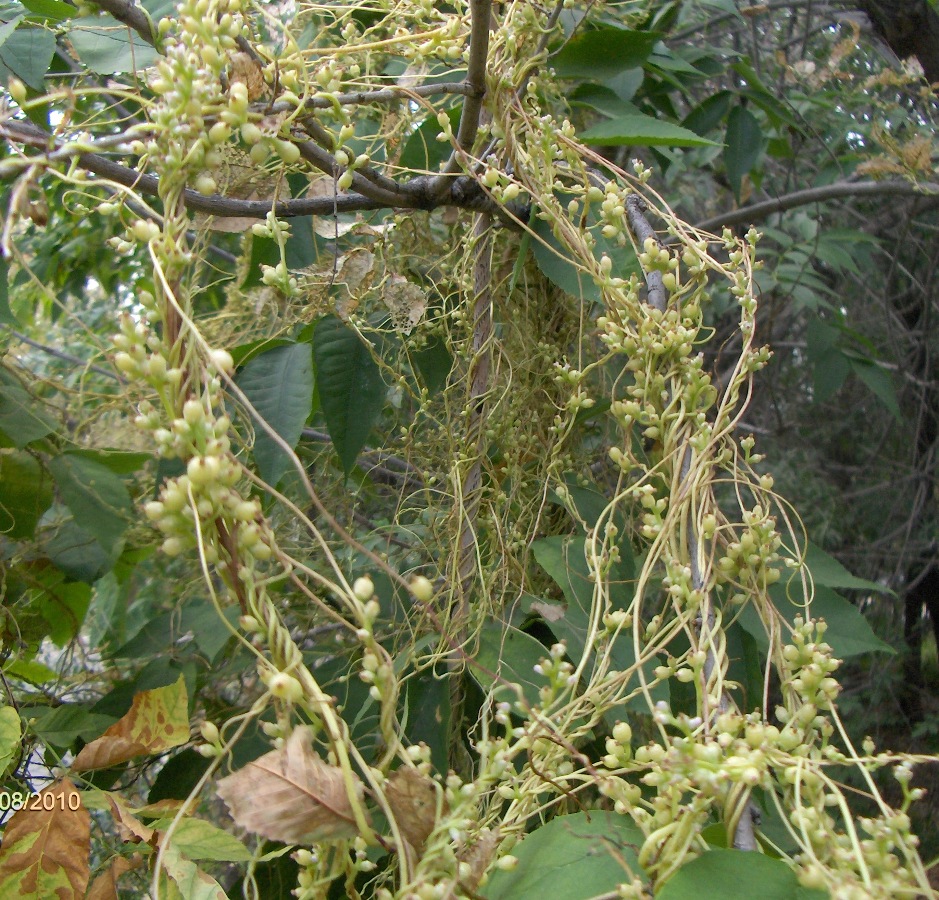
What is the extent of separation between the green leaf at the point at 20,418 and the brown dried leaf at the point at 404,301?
33cm

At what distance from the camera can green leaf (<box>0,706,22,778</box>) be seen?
53 cm

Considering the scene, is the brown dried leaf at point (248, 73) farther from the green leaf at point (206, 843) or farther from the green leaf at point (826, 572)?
the green leaf at point (826, 572)

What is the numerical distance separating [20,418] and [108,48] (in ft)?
1.09

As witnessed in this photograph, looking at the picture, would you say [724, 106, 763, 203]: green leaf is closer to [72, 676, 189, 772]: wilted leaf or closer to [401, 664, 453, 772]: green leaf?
[401, 664, 453, 772]: green leaf

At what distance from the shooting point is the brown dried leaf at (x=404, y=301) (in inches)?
27.1

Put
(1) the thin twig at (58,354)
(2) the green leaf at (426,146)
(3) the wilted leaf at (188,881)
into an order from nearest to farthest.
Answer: (3) the wilted leaf at (188,881), (2) the green leaf at (426,146), (1) the thin twig at (58,354)

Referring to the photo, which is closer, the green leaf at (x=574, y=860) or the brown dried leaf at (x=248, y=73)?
the green leaf at (x=574, y=860)

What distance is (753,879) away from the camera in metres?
0.33

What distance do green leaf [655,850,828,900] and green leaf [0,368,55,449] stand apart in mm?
633

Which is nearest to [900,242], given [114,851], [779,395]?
[779,395]

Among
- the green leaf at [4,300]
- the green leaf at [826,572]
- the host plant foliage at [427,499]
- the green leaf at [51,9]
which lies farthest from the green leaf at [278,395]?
the green leaf at [826,572]

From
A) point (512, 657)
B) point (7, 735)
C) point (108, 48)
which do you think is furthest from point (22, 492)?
point (512, 657)

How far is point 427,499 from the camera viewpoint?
74 centimetres

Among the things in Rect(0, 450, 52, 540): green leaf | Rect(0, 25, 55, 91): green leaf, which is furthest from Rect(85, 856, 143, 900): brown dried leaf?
Rect(0, 25, 55, 91): green leaf
